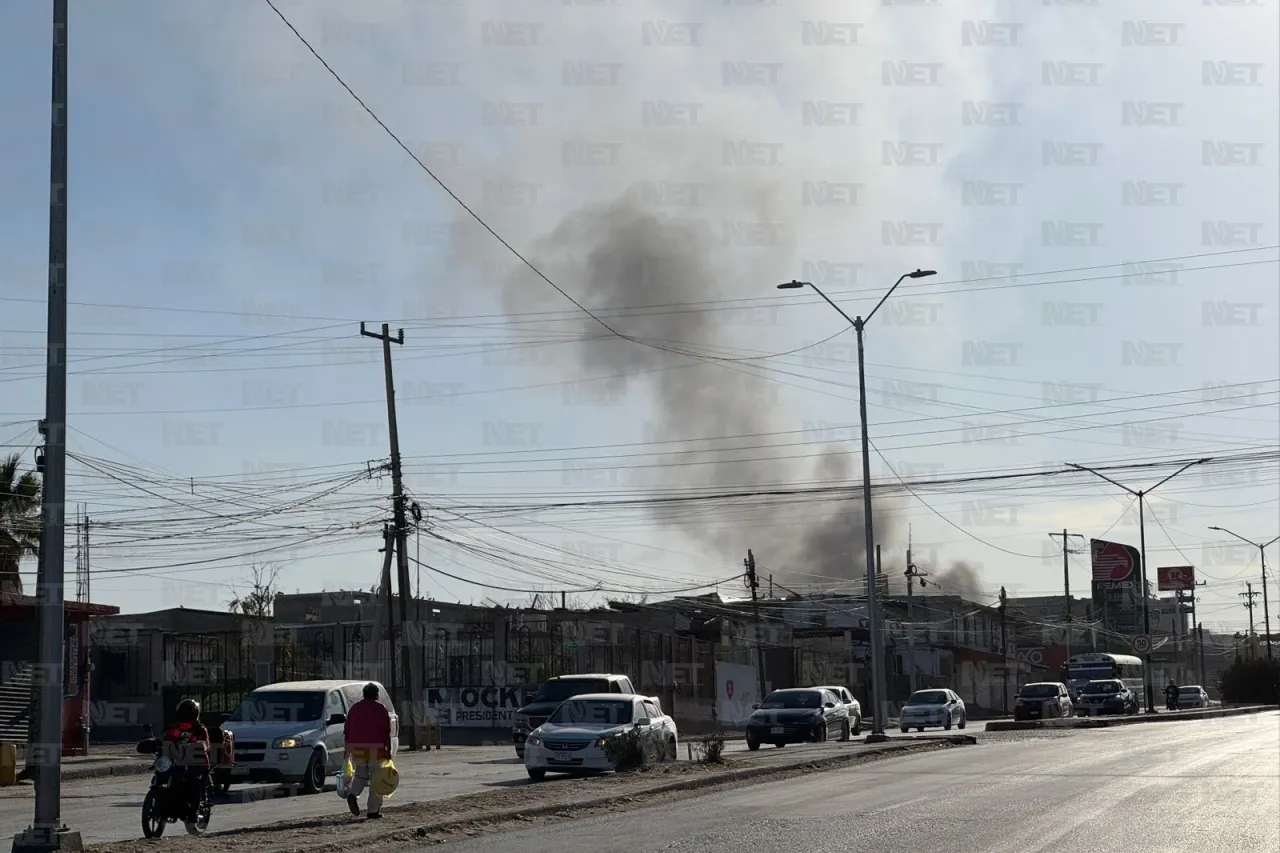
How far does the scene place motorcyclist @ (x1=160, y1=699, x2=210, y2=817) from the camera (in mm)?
14570

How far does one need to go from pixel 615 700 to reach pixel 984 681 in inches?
2852

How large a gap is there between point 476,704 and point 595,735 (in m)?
25.8

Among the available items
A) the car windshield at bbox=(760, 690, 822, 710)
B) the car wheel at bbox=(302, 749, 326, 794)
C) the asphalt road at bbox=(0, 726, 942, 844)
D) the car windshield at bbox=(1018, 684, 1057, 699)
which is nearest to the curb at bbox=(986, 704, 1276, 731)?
the car windshield at bbox=(1018, 684, 1057, 699)

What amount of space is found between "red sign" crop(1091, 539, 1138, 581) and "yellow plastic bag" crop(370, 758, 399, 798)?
91.5 metres

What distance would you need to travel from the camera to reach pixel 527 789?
20.7 m

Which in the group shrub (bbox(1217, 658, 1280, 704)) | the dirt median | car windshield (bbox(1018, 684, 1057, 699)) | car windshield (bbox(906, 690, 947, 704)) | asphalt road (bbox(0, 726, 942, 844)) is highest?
the dirt median

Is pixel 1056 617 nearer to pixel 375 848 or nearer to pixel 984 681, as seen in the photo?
pixel 984 681

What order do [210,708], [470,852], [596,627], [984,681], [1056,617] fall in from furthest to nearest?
[1056,617] → [984,681] → [596,627] → [210,708] → [470,852]

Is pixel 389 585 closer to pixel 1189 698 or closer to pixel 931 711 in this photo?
pixel 931 711

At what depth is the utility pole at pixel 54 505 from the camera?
12938 millimetres

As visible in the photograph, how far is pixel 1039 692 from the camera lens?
182ft

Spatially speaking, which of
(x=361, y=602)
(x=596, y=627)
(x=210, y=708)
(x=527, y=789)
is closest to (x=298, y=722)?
(x=527, y=789)

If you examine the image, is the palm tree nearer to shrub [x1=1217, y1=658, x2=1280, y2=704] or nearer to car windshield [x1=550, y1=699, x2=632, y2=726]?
car windshield [x1=550, y1=699, x2=632, y2=726]

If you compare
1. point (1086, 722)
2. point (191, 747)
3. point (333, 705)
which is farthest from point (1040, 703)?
point (191, 747)
